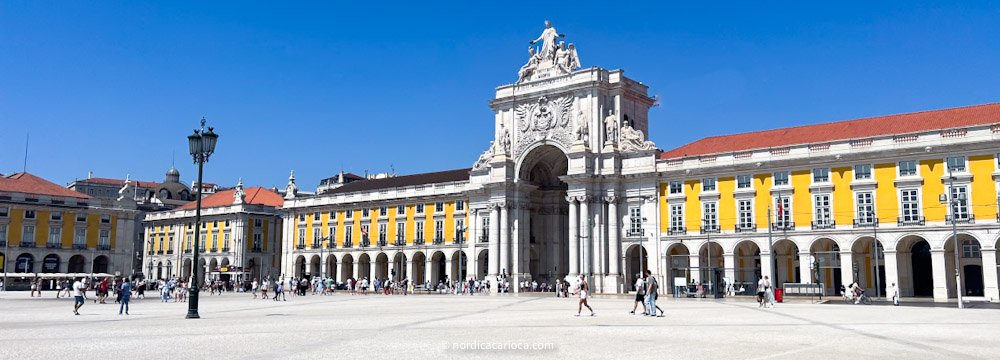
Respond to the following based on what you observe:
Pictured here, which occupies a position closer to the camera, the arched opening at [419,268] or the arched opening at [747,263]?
the arched opening at [747,263]

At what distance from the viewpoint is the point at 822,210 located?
57406 mm

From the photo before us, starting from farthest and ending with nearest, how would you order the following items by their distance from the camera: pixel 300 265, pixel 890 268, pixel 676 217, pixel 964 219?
pixel 300 265 < pixel 676 217 < pixel 890 268 < pixel 964 219

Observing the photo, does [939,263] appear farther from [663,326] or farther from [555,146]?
[663,326]

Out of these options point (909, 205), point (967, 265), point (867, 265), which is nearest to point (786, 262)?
point (867, 265)

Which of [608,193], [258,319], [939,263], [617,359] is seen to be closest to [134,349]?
[617,359]

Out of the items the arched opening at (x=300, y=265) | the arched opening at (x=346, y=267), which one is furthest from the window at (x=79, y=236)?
the arched opening at (x=346, y=267)

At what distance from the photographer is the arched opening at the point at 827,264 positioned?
57.2 meters

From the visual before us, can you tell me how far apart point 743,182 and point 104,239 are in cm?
7316

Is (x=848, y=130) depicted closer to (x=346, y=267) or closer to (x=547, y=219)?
(x=547, y=219)

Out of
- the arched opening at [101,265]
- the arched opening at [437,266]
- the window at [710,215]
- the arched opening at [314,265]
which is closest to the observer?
the window at [710,215]

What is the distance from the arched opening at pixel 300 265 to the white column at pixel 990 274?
65458 millimetres

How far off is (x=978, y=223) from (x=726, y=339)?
39.2 m

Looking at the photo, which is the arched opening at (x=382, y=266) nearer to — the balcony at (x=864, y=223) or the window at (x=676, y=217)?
the window at (x=676, y=217)

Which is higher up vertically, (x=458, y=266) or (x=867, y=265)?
(x=458, y=266)
